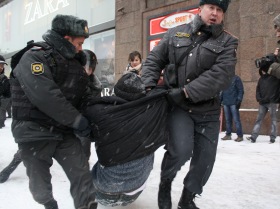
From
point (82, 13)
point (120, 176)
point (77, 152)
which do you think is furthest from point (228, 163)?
point (82, 13)

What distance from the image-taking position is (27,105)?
252 centimetres

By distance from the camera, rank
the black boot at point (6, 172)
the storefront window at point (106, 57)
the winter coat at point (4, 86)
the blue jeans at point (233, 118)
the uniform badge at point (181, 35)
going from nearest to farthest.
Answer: the uniform badge at point (181, 35) → the black boot at point (6, 172) → the winter coat at point (4, 86) → the blue jeans at point (233, 118) → the storefront window at point (106, 57)

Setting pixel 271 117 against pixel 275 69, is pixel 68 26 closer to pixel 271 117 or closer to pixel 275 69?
pixel 275 69

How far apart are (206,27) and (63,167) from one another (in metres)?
1.53

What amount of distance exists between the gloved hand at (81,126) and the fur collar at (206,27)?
1.13 meters

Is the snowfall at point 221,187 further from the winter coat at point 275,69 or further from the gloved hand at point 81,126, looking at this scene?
the winter coat at point 275,69

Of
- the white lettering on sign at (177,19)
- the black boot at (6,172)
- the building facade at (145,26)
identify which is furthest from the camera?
the white lettering on sign at (177,19)

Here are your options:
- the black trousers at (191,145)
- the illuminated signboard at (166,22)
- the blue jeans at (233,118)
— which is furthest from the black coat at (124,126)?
the illuminated signboard at (166,22)

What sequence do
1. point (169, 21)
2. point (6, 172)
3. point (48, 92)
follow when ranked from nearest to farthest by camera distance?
1. point (48, 92)
2. point (6, 172)
3. point (169, 21)

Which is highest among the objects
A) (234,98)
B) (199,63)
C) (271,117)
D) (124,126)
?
(199,63)

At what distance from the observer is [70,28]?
102 inches

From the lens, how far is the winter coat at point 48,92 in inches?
94.6

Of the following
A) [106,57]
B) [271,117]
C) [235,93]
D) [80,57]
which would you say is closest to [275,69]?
[80,57]

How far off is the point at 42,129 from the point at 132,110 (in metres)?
0.67
